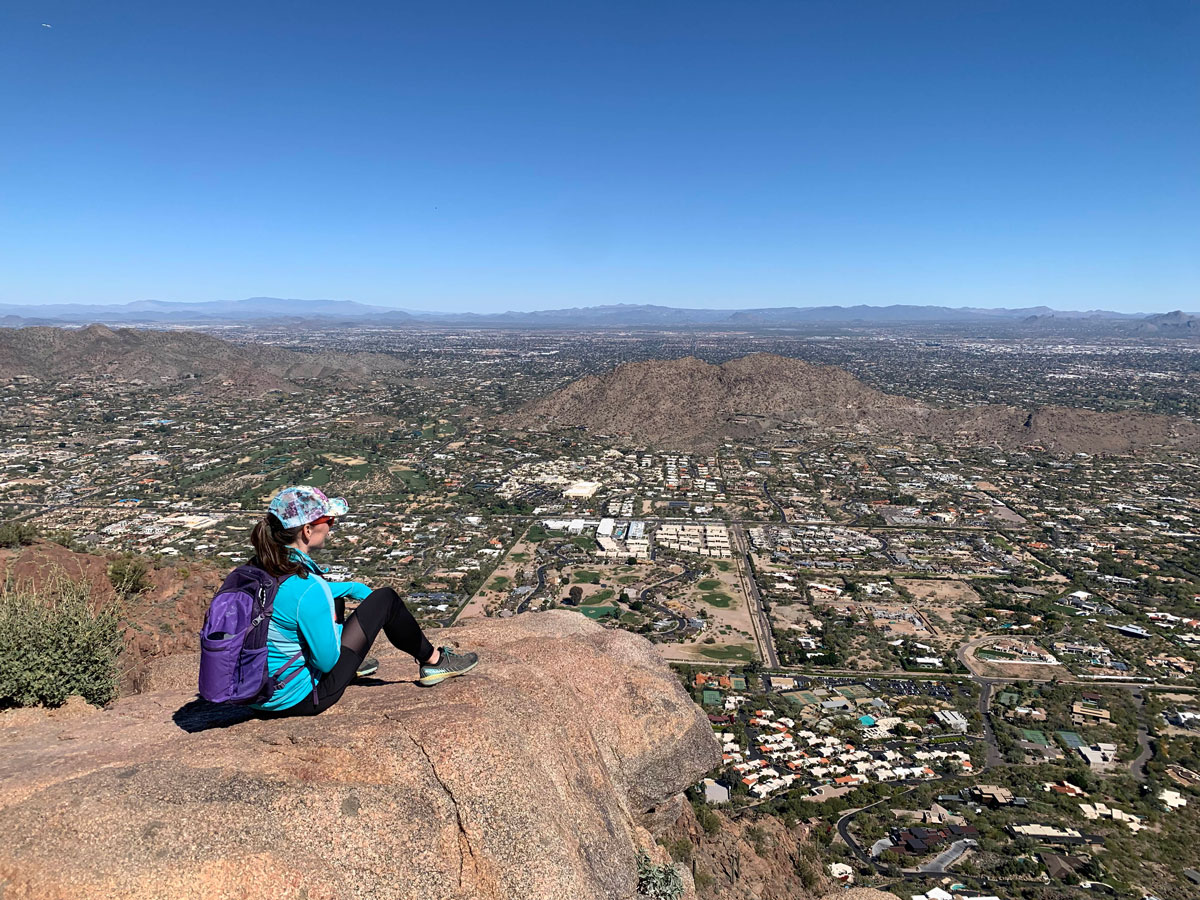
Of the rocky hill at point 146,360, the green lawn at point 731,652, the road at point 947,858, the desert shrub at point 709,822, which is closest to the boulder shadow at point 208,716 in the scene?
the desert shrub at point 709,822

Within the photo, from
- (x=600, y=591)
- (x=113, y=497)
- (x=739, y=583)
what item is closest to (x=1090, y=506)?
(x=739, y=583)

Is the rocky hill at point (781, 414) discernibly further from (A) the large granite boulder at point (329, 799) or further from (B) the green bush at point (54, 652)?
(B) the green bush at point (54, 652)

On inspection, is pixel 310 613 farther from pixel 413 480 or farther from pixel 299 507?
pixel 413 480

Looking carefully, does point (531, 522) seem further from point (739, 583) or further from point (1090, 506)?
point (1090, 506)

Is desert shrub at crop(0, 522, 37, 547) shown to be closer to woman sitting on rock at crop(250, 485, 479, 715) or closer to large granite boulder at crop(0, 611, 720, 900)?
large granite boulder at crop(0, 611, 720, 900)

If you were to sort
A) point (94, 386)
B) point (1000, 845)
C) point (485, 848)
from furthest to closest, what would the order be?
point (94, 386)
point (1000, 845)
point (485, 848)

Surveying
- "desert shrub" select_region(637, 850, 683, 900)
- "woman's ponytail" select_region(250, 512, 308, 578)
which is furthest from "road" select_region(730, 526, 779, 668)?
"woman's ponytail" select_region(250, 512, 308, 578)
